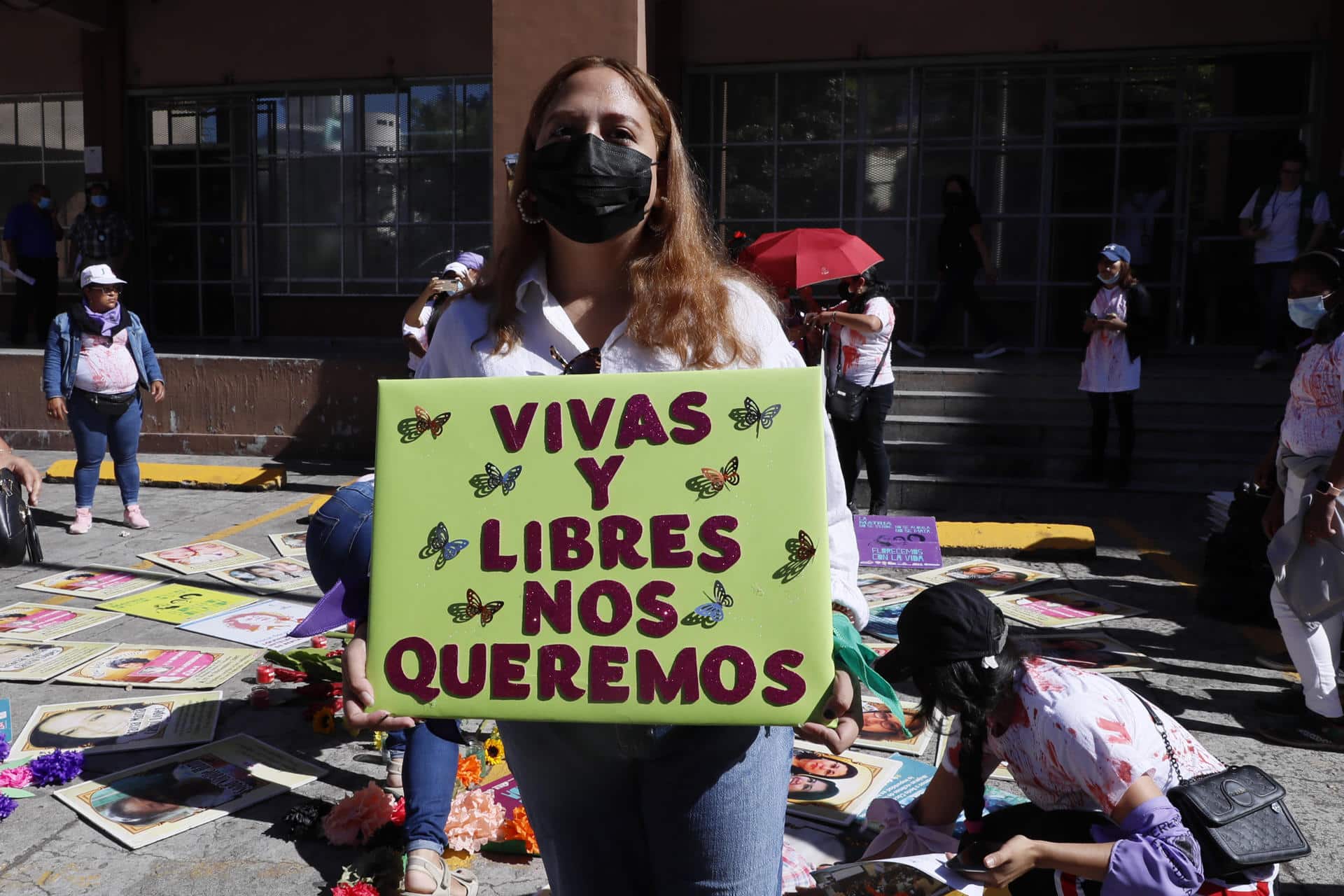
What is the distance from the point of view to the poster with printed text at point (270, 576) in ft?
20.8

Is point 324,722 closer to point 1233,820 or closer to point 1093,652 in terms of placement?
point 1233,820

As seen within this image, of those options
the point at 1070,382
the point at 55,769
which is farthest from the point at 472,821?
the point at 1070,382

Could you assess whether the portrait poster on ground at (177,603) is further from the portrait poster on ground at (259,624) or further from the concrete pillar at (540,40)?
the concrete pillar at (540,40)

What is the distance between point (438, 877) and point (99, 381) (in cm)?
565

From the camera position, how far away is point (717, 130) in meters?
12.9

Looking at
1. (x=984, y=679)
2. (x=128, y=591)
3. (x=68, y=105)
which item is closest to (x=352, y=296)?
(x=68, y=105)

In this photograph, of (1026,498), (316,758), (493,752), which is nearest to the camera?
(493,752)

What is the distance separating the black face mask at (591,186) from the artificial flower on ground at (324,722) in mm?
2932

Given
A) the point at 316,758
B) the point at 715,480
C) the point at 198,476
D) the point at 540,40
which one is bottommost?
the point at 316,758

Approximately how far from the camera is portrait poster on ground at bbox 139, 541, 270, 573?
674 centimetres

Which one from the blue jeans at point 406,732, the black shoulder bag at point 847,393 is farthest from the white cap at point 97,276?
the blue jeans at point 406,732

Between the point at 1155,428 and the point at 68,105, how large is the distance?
1428cm

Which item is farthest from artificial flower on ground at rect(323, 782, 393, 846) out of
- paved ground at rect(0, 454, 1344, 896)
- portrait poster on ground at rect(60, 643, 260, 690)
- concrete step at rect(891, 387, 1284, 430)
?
concrete step at rect(891, 387, 1284, 430)

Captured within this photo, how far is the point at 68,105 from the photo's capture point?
15156mm
